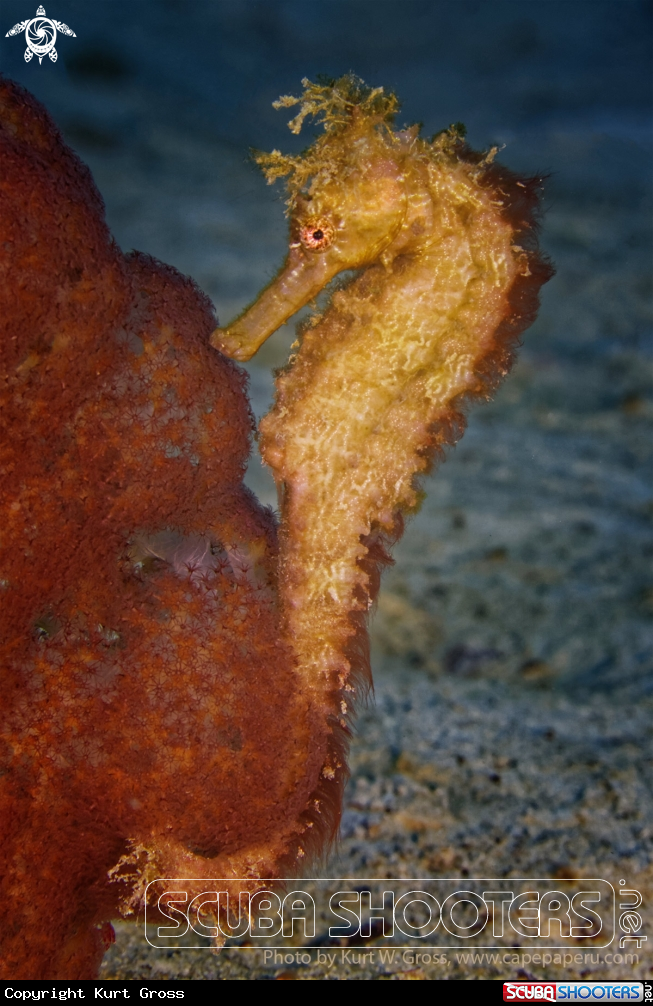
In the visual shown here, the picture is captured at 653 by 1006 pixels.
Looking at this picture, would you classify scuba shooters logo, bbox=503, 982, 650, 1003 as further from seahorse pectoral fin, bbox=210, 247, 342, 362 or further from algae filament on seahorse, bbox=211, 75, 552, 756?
seahorse pectoral fin, bbox=210, 247, 342, 362

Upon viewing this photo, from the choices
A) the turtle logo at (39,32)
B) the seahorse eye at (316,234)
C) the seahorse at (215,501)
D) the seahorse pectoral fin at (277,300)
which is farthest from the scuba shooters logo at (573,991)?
the turtle logo at (39,32)

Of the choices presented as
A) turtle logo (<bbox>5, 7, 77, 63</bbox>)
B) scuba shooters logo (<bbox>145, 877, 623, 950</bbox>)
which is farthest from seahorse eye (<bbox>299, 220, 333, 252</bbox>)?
turtle logo (<bbox>5, 7, 77, 63</bbox>)

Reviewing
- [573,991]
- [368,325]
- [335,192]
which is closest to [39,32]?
[335,192]

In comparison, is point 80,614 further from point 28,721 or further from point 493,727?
point 493,727

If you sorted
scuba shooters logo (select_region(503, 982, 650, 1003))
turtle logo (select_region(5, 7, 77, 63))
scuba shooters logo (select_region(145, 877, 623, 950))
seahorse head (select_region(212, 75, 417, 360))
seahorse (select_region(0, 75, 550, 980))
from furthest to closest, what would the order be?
turtle logo (select_region(5, 7, 77, 63))
scuba shooters logo (select_region(145, 877, 623, 950))
scuba shooters logo (select_region(503, 982, 650, 1003))
seahorse head (select_region(212, 75, 417, 360))
seahorse (select_region(0, 75, 550, 980))

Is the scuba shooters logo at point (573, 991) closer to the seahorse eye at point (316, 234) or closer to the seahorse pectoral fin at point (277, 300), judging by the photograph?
the seahorse pectoral fin at point (277, 300)

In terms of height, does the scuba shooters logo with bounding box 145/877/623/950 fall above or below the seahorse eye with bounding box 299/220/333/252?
below

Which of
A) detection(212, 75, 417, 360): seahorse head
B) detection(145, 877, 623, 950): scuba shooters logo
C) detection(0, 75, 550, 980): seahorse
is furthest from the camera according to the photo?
detection(145, 877, 623, 950): scuba shooters logo

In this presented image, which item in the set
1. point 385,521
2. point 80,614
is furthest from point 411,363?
point 80,614
